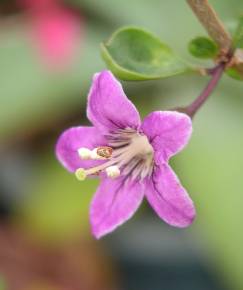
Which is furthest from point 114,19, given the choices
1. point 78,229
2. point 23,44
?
point 78,229

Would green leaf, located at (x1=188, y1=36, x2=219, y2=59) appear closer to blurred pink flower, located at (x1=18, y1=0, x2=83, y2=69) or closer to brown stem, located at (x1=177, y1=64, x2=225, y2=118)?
brown stem, located at (x1=177, y1=64, x2=225, y2=118)

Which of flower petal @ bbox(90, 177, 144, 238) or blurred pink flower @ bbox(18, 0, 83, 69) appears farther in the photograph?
blurred pink flower @ bbox(18, 0, 83, 69)

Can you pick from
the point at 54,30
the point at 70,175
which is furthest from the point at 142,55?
the point at 54,30

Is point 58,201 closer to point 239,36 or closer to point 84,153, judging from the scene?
point 84,153

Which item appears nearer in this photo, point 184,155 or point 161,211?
point 161,211

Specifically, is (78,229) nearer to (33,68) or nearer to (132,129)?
(33,68)

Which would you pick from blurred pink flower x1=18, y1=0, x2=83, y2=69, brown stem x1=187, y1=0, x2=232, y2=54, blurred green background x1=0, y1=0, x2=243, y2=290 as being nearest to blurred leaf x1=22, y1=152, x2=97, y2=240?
blurred green background x1=0, y1=0, x2=243, y2=290

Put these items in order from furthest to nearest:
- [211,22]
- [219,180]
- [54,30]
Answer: [54,30] < [219,180] < [211,22]
